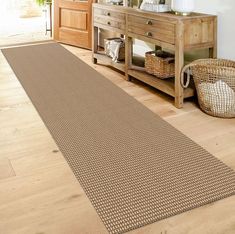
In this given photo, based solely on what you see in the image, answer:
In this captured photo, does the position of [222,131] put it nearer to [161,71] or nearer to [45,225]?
[161,71]

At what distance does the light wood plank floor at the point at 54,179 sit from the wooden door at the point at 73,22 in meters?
2.29

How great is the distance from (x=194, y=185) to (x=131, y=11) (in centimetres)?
208

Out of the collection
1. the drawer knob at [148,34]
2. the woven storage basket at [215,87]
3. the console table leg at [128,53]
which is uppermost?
the drawer knob at [148,34]

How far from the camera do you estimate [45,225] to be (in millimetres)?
1559

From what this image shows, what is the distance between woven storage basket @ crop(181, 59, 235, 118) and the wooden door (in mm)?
2674

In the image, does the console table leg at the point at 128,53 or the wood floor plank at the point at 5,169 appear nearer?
the wood floor plank at the point at 5,169

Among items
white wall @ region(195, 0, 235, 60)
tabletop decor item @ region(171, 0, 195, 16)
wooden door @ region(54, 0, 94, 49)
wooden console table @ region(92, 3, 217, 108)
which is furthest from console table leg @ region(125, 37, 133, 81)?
wooden door @ region(54, 0, 94, 49)

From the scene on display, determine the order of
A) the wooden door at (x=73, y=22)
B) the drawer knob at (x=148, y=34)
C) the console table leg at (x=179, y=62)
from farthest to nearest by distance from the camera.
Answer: the wooden door at (x=73, y=22) → the drawer knob at (x=148, y=34) → the console table leg at (x=179, y=62)

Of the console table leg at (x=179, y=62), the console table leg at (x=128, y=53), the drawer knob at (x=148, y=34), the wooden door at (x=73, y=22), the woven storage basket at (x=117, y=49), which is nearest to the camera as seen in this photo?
the console table leg at (x=179, y=62)

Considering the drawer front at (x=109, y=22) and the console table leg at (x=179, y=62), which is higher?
the drawer front at (x=109, y=22)

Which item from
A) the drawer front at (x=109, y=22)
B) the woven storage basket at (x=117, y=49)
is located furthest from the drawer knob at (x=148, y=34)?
the woven storage basket at (x=117, y=49)

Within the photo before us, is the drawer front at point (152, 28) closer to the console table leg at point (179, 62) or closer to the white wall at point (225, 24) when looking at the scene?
the console table leg at point (179, 62)

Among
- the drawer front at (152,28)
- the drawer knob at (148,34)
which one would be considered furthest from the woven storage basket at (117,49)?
the drawer knob at (148,34)

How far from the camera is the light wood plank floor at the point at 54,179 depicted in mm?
1554
